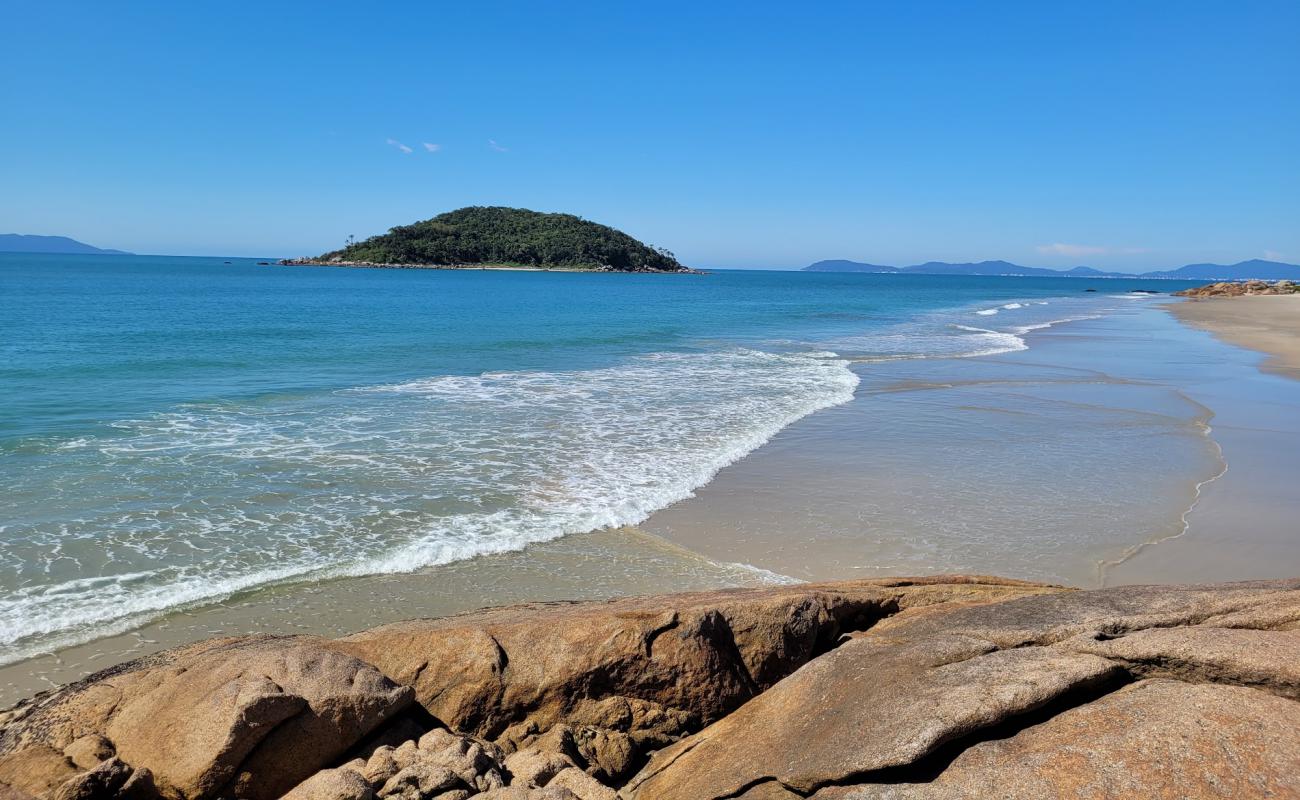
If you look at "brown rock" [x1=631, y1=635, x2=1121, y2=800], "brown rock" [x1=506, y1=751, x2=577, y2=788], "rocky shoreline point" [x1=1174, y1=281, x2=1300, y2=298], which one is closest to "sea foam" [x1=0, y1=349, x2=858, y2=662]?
"brown rock" [x1=506, y1=751, x2=577, y2=788]

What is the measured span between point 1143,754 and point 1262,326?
160 feet

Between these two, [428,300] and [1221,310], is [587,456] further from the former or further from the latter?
[1221,310]

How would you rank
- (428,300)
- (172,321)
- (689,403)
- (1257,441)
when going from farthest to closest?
(428,300) < (172,321) < (689,403) < (1257,441)

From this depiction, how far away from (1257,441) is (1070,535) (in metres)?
7.95

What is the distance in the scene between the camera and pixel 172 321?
125ft

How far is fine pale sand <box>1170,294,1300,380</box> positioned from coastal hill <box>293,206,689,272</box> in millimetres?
132402

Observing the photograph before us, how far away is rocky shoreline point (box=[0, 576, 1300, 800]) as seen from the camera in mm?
3166

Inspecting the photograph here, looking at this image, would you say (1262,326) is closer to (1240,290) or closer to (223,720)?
(1240,290)

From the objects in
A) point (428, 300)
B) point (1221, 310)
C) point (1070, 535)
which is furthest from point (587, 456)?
point (1221, 310)

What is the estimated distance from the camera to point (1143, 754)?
2980 millimetres

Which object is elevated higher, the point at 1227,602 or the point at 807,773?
the point at 1227,602

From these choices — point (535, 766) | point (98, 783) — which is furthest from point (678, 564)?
point (98, 783)

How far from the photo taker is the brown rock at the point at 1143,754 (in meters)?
2.83

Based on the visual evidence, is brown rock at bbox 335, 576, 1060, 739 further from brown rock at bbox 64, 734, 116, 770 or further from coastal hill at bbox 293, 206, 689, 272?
coastal hill at bbox 293, 206, 689, 272
